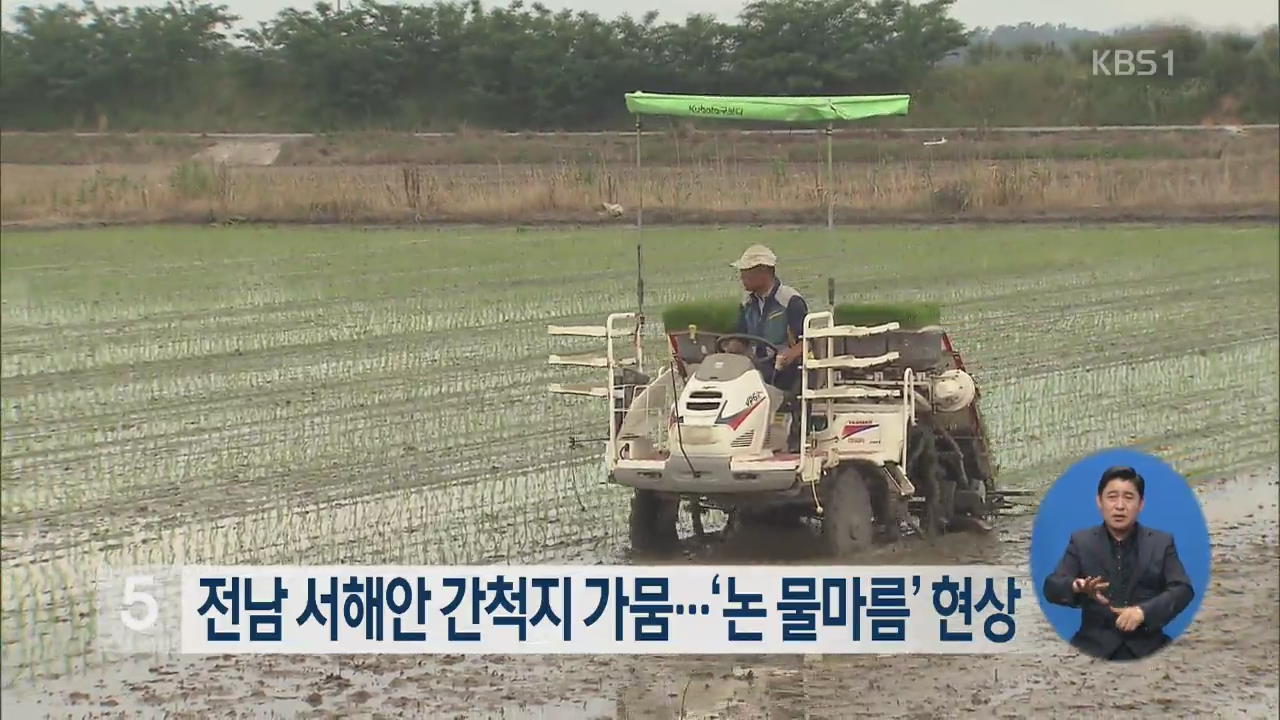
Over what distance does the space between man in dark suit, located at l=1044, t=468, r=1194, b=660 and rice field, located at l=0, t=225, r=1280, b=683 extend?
2874 millimetres

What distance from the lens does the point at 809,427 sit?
365 inches

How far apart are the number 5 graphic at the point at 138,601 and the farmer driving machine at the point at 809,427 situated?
2054 millimetres

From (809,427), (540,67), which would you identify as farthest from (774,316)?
(540,67)

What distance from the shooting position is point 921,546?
9.76 metres

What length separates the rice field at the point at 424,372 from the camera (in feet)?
32.2

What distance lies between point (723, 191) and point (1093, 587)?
47.9ft

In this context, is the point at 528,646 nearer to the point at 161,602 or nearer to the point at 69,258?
the point at 161,602

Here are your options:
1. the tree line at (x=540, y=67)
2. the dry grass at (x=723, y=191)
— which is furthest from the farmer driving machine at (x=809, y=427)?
the dry grass at (x=723, y=191)

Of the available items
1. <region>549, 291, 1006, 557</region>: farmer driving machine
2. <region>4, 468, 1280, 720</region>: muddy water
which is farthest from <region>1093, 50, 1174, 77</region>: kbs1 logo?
<region>4, 468, 1280, 720</region>: muddy water

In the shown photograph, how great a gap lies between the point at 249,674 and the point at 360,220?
14.5 meters

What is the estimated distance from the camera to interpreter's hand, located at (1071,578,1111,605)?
22.8ft

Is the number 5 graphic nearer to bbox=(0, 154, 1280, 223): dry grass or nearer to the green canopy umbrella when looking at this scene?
the green canopy umbrella

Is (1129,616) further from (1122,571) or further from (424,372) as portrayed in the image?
(424,372)

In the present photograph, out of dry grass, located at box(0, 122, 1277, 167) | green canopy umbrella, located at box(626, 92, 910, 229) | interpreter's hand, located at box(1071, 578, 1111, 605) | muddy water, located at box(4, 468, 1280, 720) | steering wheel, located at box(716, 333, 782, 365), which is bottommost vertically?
muddy water, located at box(4, 468, 1280, 720)
